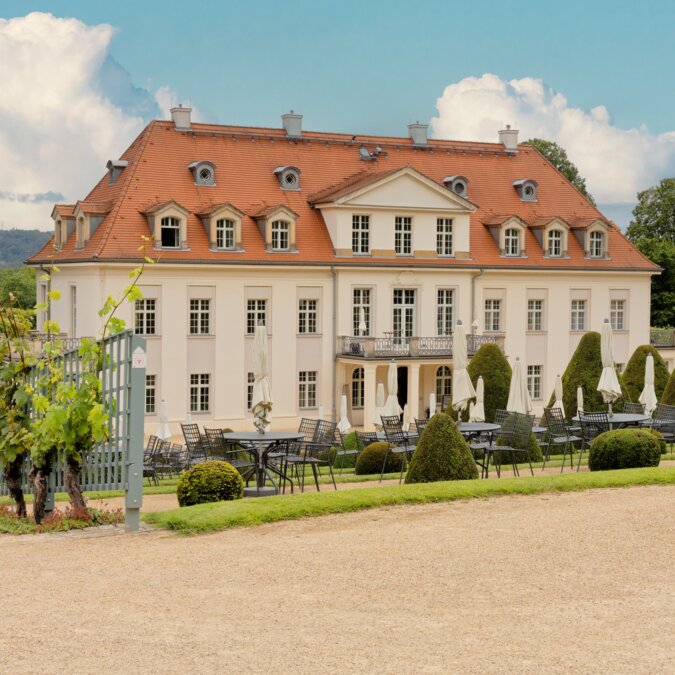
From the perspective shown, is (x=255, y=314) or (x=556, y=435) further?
(x=255, y=314)

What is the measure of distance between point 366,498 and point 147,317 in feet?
78.9

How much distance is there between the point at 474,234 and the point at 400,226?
11.8 ft

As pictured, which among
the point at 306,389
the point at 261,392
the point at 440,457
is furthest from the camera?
the point at 306,389

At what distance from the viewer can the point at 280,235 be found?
4138 centimetres

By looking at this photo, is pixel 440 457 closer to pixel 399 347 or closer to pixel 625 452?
pixel 625 452

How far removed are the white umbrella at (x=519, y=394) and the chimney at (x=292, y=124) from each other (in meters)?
20.2

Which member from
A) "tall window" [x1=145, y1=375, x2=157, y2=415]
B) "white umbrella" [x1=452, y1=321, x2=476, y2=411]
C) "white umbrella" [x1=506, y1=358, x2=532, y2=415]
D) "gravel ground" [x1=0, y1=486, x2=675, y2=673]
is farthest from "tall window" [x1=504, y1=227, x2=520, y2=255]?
"gravel ground" [x1=0, y1=486, x2=675, y2=673]

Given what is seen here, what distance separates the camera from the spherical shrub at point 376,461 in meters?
23.3

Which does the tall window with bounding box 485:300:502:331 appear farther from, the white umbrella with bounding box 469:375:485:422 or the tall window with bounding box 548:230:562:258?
the white umbrella with bounding box 469:375:485:422

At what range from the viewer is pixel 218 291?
131ft

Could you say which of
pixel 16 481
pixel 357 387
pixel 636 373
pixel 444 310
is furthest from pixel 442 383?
pixel 16 481

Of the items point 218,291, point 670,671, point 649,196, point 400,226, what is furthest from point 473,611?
point 649,196

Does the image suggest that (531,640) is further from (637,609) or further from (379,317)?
(379,317)

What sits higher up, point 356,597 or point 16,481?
point 16,481
